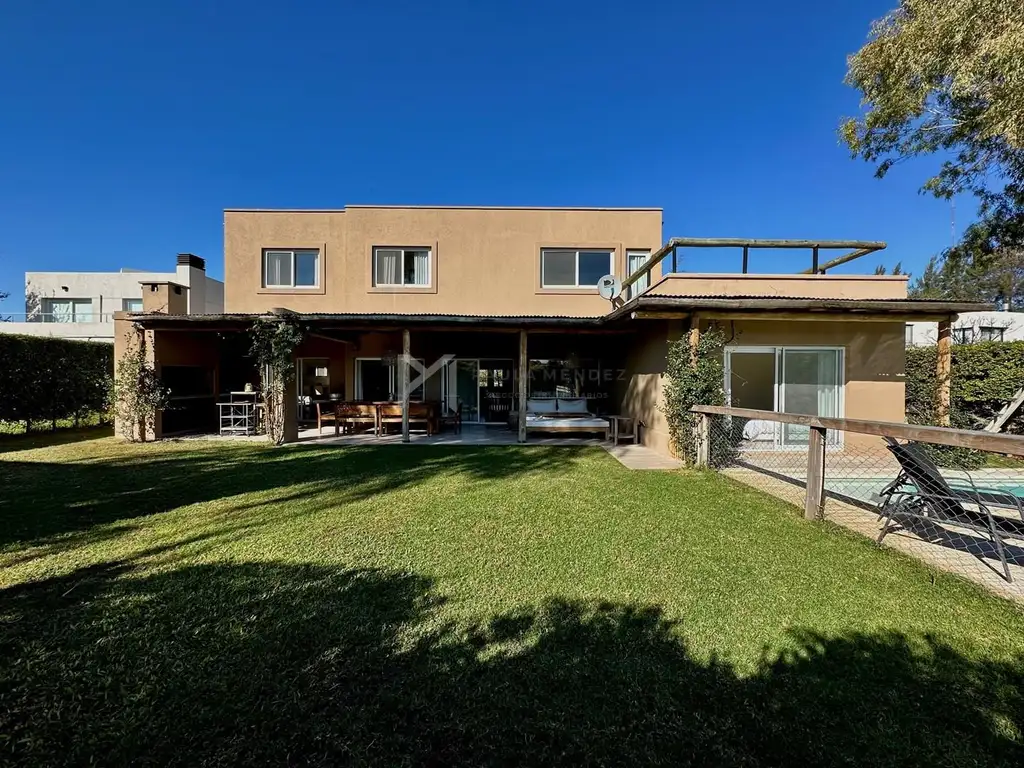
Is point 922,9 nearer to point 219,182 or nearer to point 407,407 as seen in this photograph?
point 407,407

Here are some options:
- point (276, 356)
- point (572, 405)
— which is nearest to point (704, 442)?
point (572, 405)

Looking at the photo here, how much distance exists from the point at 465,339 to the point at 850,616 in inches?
521

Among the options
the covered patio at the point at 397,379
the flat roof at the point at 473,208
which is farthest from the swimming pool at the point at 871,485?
the flat roof at the point at 473,208

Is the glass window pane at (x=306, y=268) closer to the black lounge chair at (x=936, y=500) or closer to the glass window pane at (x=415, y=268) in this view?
the glass window pane at (x=415, y=268)

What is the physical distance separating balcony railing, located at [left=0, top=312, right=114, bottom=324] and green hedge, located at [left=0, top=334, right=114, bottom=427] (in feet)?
65.8

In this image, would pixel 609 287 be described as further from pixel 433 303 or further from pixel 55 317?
pixel 55 317

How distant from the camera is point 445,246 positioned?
47.6 feet

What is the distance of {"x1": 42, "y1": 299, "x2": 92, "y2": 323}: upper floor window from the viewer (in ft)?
95.1

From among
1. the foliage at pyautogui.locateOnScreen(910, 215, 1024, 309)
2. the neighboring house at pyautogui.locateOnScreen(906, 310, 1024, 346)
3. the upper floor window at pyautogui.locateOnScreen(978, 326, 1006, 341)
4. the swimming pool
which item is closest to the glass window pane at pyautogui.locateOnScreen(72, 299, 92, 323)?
the swimming pool

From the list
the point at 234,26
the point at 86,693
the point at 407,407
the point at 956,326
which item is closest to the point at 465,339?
the point at 407,407

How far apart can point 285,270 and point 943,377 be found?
1784 centimetres

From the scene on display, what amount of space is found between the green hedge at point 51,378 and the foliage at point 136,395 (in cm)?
246

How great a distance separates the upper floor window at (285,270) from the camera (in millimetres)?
14586

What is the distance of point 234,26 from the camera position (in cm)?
1026
